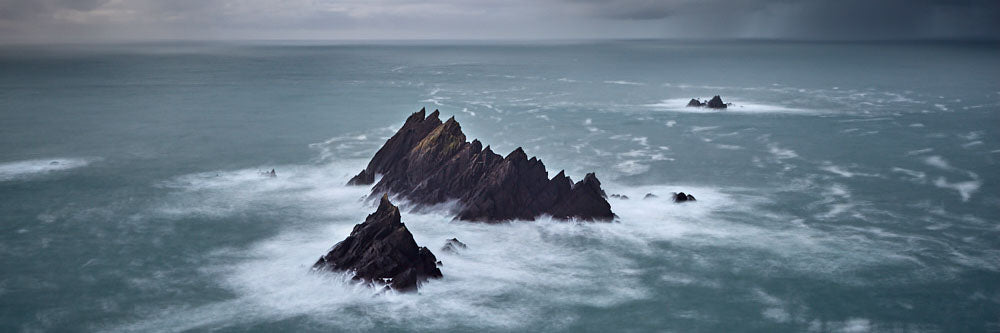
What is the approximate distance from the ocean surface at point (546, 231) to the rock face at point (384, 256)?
91 cm

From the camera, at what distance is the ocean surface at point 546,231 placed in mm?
38344

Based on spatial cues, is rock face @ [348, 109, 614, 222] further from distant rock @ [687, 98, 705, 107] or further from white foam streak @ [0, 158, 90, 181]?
distant rock @ [687, 98, 705, 107]

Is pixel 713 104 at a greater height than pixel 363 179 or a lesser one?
greater

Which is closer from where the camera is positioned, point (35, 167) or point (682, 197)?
point (682, 197)

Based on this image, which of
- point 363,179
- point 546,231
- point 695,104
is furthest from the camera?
point 695,104

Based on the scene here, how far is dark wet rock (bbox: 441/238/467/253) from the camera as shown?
46.2 metres

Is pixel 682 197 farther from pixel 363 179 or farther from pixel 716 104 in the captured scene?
pixel 716 104

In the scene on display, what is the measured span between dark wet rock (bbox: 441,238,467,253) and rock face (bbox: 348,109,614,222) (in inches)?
218

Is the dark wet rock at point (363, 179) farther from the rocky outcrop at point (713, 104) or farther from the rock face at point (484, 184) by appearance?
the rocky outcrop at point (713, 104)

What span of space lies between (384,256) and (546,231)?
1394 cm

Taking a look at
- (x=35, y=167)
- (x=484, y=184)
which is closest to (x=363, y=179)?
(x=484, y=184)

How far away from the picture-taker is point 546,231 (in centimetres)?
5056

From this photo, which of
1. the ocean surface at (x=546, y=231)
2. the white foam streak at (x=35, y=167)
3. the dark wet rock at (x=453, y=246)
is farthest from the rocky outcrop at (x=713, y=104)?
the white foam streak at (x=35, y=167)

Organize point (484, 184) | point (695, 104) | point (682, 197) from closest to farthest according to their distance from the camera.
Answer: point (484, 184) → point (682, 197) → point (695, 104)
